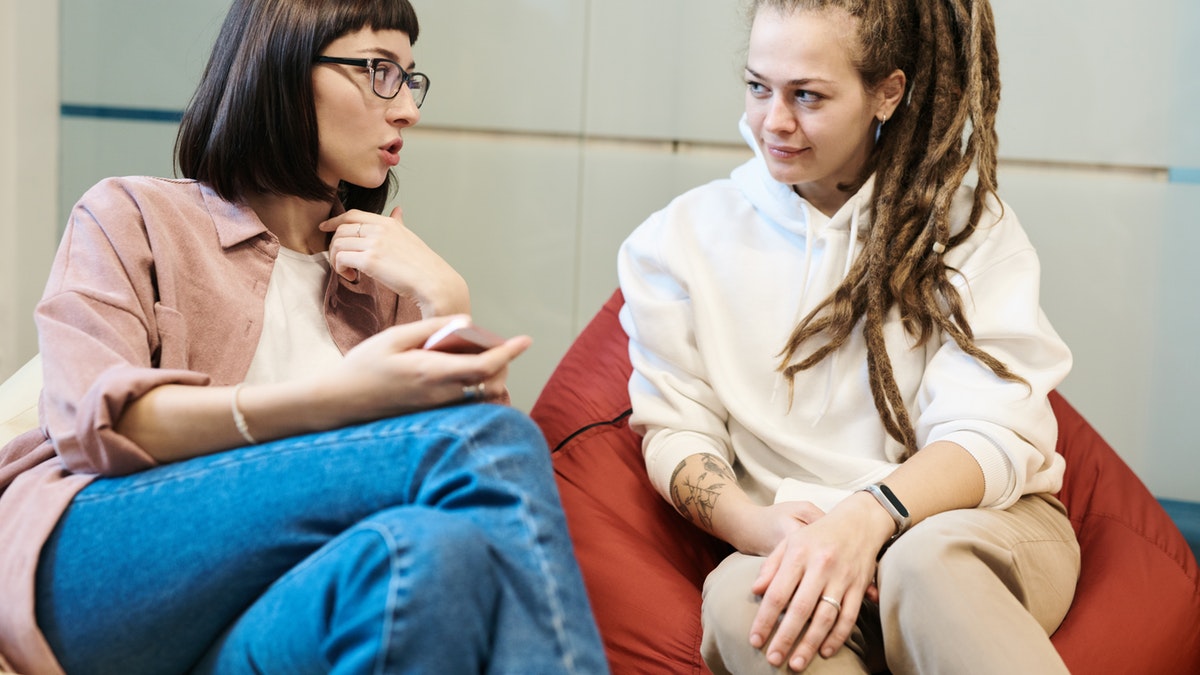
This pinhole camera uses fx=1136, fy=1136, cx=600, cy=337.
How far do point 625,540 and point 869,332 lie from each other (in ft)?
1.41

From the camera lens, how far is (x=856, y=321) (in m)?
1.54

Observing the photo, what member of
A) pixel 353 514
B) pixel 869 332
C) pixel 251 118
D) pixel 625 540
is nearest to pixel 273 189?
pixel 251 118

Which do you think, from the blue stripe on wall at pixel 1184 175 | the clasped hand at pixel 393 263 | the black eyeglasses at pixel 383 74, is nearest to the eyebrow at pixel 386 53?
the black eyeglasses at pixel 383 74

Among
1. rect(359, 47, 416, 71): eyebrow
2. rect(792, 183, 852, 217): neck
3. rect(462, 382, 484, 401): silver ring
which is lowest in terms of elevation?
rect(462, 382, 484, 401): silver ring

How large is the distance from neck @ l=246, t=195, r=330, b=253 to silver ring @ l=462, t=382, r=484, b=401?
0.46m

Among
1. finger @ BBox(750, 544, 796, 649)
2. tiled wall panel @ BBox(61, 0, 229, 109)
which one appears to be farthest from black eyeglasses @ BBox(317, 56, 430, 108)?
tiled wall panel @ BBox(61, 0, 229, 109)

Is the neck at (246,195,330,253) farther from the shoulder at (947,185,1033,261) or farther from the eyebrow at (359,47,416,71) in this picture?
the shoulder at (947,185,1033,261)

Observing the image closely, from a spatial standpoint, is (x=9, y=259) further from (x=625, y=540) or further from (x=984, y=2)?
(x=984, y=2)

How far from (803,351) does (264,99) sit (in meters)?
0.77

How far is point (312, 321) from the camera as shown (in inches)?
55.6

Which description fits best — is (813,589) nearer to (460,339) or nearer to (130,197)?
(460,339)

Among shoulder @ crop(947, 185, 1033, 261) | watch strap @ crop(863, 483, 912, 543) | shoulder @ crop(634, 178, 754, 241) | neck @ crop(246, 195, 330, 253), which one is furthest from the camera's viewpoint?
shoulder @ crop(634, 178, 754, 241)

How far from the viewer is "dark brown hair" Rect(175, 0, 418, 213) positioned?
1336 mm

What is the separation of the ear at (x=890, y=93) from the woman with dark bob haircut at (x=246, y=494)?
70 centimetres
